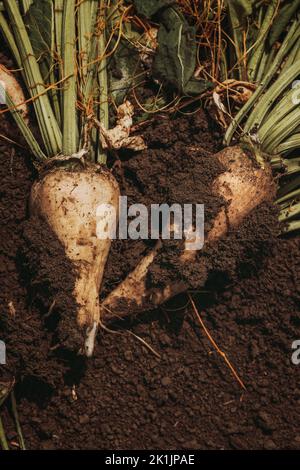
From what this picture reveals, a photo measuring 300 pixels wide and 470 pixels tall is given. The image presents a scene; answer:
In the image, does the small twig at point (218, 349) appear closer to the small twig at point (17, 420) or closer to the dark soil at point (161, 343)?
the dark soil at point (161, 343)

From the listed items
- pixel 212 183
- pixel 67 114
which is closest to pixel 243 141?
pixel 212 183

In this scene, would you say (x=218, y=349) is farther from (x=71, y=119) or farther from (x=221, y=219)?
(x=71, y=119)
